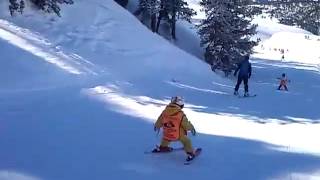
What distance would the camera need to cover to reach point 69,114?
42.2ft

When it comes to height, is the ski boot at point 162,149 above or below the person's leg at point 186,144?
below

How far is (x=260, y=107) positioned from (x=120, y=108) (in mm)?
5712

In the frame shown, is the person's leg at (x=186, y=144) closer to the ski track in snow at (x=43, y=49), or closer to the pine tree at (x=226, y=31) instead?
the ski track in snow at (x=43, y=49)

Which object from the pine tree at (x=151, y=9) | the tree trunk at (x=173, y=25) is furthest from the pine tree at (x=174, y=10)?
the pine tree at (x=151, y=9)

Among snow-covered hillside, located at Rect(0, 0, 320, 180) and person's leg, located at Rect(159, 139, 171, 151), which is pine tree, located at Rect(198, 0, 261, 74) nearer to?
snow-covered hillside, located at Rect(0, 0, 320, 180)

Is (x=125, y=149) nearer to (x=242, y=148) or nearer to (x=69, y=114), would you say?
(x=242, y=148)

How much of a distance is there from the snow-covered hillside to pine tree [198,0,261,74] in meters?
6.71

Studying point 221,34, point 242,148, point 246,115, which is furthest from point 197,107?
point 221,34

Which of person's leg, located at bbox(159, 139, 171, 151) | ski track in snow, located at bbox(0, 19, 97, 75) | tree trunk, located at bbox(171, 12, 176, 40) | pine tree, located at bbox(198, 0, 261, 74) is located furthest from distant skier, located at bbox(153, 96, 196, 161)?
tree trunk, located at bbox(171, 12, 176, 40)

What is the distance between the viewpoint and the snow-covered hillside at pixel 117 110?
27.9ft

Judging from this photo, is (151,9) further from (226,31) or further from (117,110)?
(117,110)

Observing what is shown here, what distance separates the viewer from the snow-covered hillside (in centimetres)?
850

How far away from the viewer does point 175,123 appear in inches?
Answer: 346

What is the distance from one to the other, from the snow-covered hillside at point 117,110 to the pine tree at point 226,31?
6.71 meters
